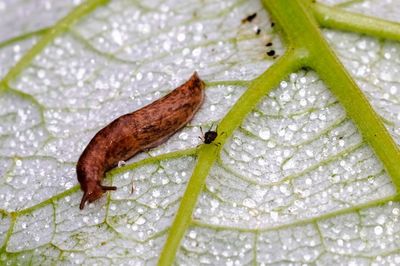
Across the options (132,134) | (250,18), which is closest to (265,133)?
(132,134)

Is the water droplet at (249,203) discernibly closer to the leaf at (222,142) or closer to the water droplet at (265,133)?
the leaf at (222,142)

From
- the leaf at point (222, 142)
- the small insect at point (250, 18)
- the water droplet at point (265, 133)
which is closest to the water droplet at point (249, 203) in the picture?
the leaf at point (222, 142)

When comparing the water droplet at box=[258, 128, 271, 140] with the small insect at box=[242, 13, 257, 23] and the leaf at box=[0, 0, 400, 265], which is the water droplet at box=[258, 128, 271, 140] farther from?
the small insect at box=[242, 13, 257, 23]

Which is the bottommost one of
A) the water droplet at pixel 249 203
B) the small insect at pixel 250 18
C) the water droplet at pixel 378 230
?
the water droplet at pixel 378 230

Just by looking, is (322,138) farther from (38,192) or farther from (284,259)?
(38,192)

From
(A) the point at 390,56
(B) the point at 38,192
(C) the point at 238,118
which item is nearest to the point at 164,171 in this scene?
(C) the point at 238,118

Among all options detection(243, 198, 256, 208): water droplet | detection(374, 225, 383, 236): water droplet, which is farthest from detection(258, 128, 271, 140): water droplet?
detection(374, 225, 383, 236): water droplet
